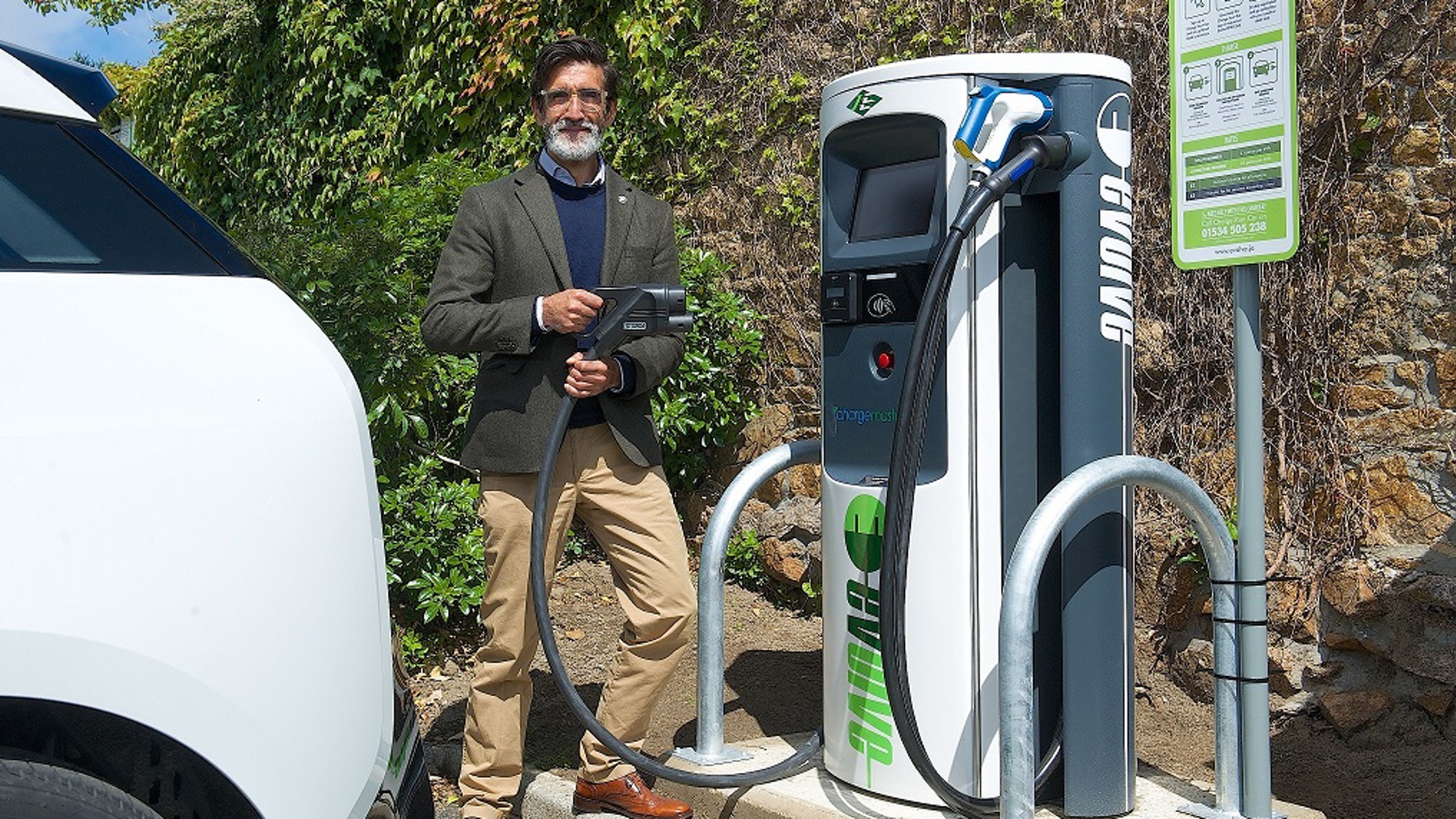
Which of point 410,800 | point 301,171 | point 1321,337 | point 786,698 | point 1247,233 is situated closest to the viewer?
point 410,800

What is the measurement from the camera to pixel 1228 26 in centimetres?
297

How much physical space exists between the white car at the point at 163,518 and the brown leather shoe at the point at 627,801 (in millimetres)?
1514

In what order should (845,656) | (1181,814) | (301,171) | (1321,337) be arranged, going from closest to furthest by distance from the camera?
(1181,814)
(845,656)
(1321,337)
(301,171)

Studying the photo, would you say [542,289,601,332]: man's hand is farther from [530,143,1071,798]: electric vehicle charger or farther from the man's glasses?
the man's glasses

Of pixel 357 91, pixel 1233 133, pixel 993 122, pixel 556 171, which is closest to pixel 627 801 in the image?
→ pixel 556 171

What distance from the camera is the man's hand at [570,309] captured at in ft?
10.8

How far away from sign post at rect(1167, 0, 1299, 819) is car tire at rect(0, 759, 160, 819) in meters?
2.26

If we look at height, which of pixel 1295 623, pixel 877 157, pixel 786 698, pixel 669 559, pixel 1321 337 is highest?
pixel 877 157

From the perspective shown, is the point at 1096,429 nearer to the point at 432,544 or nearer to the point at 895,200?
the point at 895,200

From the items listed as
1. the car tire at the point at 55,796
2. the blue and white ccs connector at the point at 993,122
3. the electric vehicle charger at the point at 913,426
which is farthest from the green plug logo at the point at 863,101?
the car tire at the point at 55,796

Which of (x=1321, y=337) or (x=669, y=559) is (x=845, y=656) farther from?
(x=1321, y=337)

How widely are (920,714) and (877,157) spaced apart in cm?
132

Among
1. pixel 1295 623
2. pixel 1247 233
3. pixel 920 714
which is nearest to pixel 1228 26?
pixel 1247 233

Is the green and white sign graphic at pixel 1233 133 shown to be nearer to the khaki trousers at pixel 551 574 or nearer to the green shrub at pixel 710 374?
the khaki trousers at pixel 551 574
